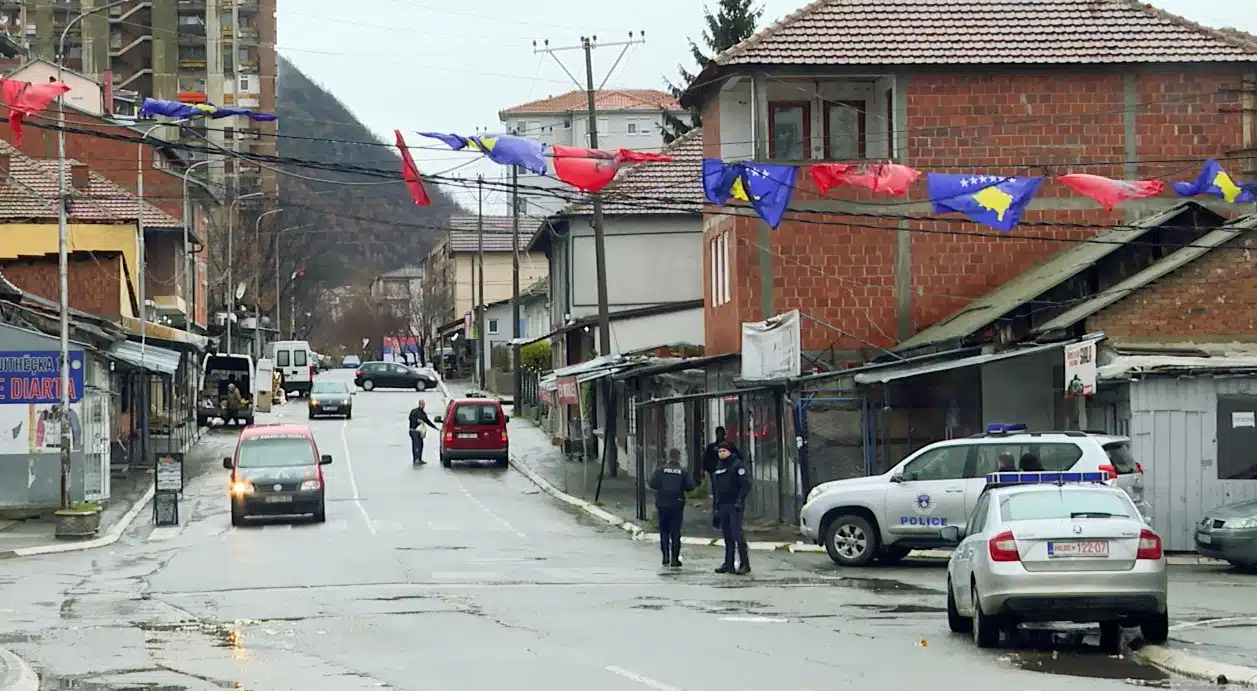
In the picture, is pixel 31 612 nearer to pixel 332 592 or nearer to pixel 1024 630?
pixel 332 592

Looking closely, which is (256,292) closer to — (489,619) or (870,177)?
(870,177)

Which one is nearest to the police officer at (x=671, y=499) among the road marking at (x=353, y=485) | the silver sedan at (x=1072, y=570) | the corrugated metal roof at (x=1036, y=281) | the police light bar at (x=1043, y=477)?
the police light bar at (x=1043, y=477)

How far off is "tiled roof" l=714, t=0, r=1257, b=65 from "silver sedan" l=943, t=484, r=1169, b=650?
2143 cm

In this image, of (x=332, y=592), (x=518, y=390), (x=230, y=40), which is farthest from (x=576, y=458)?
(x=230, y=40)

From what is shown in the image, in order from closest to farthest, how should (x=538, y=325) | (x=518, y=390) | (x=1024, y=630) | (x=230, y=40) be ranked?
(x=1024, y=630) → (x=518, y=390) → (x=538, y=325) → (x=230, y=40)

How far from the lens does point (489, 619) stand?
1748cm

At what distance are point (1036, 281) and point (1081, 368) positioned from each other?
8.45m

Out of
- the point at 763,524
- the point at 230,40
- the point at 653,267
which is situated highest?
the point at 230,40

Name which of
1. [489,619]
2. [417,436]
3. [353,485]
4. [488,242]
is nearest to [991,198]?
[489,619]

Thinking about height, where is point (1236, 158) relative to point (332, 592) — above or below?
above

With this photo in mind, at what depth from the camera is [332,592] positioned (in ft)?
67.9

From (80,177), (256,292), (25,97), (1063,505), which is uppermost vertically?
(80,177)

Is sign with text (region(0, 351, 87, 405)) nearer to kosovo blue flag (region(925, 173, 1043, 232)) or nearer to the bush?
kosovo blue flag (region(925, 173, 1043, 232))

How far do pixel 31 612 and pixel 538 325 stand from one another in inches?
2405
